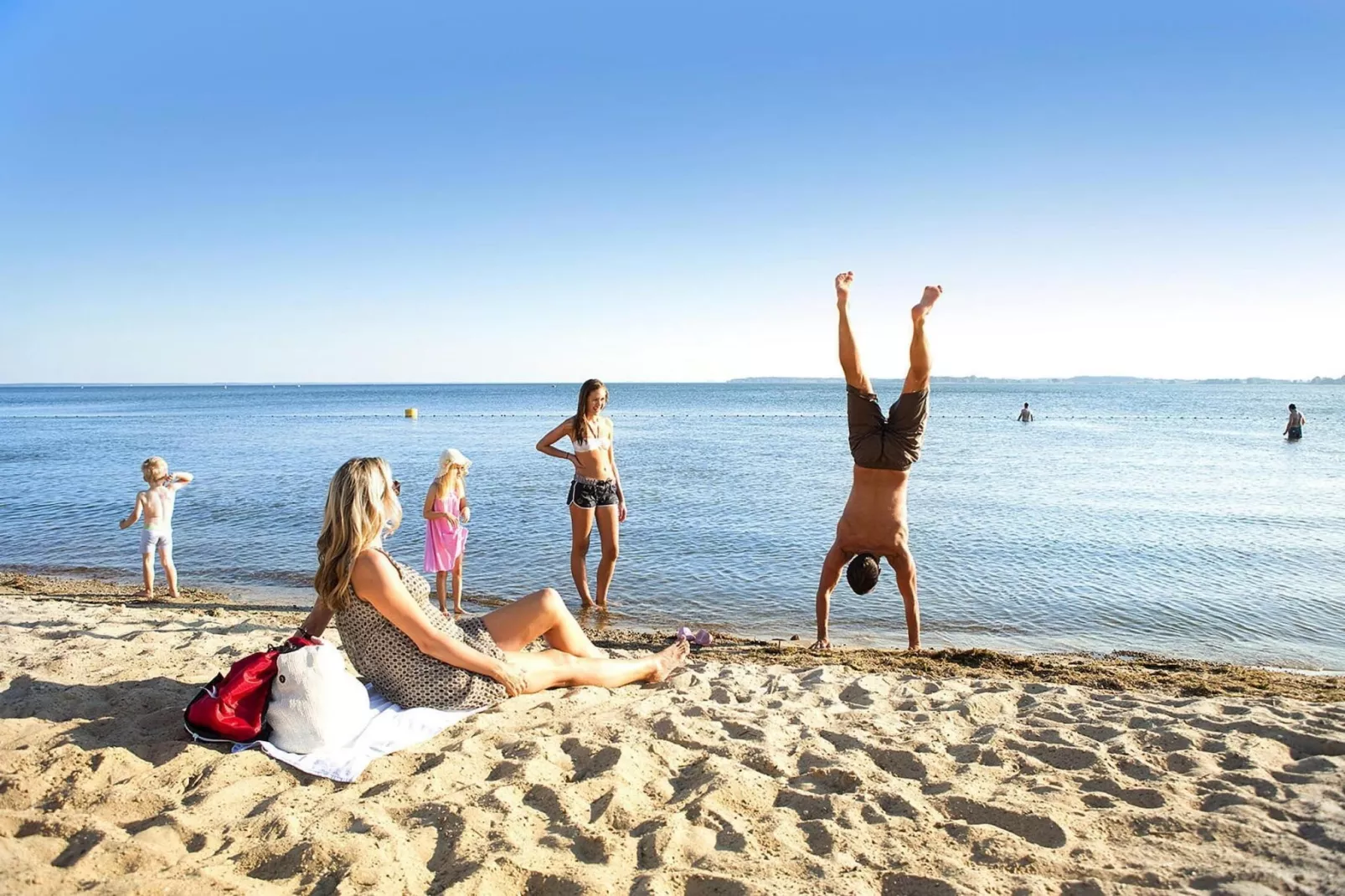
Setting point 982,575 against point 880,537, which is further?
point 982,575

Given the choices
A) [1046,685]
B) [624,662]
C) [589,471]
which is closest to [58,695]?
[624,662]

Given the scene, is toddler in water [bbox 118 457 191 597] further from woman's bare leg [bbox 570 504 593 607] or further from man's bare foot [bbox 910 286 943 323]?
man's bare foot [bbox 910 286 943 323]

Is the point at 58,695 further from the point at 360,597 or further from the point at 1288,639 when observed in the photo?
the point at 1288,639

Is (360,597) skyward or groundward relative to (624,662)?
skyward

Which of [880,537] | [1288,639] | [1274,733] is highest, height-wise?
[880,537]

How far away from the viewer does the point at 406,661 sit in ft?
13.7

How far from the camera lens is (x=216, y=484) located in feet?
59.9

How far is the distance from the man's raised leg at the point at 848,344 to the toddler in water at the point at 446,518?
3596mm

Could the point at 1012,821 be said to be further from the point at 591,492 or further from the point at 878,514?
the point at 591,492

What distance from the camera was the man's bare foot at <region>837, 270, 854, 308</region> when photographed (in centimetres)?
638

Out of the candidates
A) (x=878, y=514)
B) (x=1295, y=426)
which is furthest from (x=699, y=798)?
(x=1295, y=426)

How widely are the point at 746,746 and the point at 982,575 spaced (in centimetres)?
685

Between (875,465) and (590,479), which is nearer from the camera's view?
(875,465)

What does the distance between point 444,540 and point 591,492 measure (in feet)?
4.91
